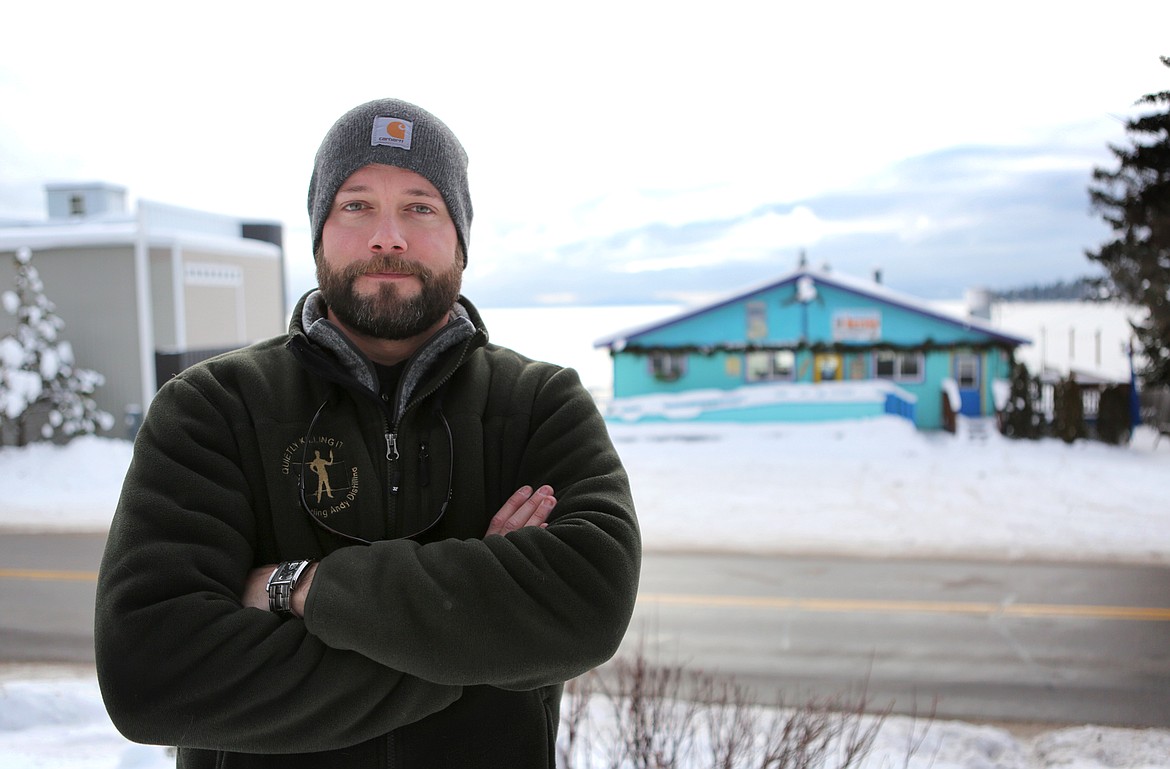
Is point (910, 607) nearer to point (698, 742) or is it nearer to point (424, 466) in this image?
point (698, 742)

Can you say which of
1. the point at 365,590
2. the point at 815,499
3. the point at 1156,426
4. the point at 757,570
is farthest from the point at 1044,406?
the point at 365,590

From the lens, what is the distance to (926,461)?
1598 centimetres

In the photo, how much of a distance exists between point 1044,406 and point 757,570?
12.4m

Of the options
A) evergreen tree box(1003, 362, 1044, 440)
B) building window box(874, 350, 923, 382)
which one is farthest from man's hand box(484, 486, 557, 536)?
building window box(874, 350, 923, 382)

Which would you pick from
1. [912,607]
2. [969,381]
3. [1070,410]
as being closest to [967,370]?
[969,381]

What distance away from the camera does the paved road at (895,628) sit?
5945 millimetres

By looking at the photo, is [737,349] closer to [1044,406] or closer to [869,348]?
[869,348]

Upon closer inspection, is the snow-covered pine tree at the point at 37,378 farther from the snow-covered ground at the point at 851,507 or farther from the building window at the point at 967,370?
the building window at the point at 967,370

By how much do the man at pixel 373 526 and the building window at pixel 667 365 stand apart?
19.1m

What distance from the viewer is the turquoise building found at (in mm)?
20422

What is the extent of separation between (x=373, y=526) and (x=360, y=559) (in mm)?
213

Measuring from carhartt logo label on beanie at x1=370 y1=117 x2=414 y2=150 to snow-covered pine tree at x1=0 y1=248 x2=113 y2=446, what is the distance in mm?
16292

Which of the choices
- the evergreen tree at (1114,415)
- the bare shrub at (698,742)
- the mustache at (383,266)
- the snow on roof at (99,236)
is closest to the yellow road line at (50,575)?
the bare shrub at (698,742)

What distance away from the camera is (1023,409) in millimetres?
17953
